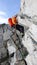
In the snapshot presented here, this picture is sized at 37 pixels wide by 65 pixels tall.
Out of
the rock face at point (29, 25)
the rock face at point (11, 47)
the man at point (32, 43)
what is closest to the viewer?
the man at point (32, 43)

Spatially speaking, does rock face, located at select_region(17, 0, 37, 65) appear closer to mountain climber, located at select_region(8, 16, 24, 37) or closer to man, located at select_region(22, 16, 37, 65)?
man, located at select_region(22, 16, 37, 65)

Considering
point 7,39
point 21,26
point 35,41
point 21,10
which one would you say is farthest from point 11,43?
point 21,10

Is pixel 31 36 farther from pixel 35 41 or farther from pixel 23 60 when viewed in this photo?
pixel 23 60

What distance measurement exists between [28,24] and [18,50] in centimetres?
333

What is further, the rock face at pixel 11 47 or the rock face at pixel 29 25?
the rock face at pixel 11 47

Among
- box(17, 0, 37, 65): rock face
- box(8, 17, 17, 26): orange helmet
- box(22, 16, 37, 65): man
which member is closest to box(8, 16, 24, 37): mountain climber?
box(8, 17, 17, 26): orange helmet

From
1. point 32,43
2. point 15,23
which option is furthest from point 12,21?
point 32,43

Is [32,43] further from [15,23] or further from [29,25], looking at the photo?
[15,23]

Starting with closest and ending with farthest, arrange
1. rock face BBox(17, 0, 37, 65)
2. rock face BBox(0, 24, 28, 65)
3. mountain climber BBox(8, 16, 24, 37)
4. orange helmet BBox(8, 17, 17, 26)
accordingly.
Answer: rock face BBox(17, 0, 37, 65) < rock face BBox(0, 24, 28, 65) < mountain climber BBox(8, 16, 24, 37) < orange helmet BBox(8, 17, 17, 26)

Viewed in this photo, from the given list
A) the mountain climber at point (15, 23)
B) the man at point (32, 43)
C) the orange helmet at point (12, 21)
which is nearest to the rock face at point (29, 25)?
the man at point (32, 43)

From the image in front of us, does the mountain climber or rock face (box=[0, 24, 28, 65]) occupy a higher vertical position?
the mountain climber

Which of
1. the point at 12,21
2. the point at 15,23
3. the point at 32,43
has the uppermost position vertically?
the point at 12,21

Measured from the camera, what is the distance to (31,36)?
17.5m

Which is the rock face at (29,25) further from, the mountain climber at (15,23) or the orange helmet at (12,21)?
the orange helmet at (12,21)
